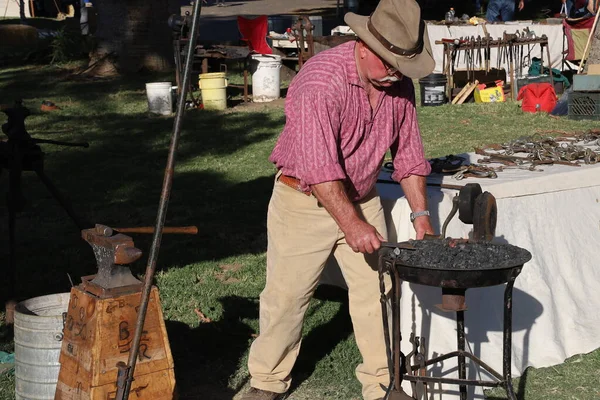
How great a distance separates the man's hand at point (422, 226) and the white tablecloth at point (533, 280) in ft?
0.72

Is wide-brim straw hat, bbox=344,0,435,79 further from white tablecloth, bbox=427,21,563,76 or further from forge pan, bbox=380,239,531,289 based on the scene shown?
white tablecloth, bbox=427,21,563,76

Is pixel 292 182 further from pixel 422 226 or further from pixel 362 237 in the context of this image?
pixel 422 226

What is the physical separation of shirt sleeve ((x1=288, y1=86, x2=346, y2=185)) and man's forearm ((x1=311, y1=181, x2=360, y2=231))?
1.4 inches

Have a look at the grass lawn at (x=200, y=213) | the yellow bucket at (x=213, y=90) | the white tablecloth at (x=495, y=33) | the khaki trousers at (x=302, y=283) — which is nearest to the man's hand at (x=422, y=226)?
the khaki trousers at (x=302, y=283)

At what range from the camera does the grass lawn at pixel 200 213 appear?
489 cm

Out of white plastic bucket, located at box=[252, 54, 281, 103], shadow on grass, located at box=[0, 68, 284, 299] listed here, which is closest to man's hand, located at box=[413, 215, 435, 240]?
shadow on grass, located at box=[0, 68, 284, 299]

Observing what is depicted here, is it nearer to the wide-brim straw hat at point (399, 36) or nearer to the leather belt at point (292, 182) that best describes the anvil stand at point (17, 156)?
the leather belt at point (292, 182)

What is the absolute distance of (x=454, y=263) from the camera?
353 cm

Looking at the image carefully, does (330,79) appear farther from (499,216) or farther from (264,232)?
(264,232)

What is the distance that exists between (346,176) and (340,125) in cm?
26

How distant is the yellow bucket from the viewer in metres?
13.1

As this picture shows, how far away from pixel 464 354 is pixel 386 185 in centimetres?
118

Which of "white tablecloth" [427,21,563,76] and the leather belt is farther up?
the leather belt

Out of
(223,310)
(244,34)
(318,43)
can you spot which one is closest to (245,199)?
(223,310)
